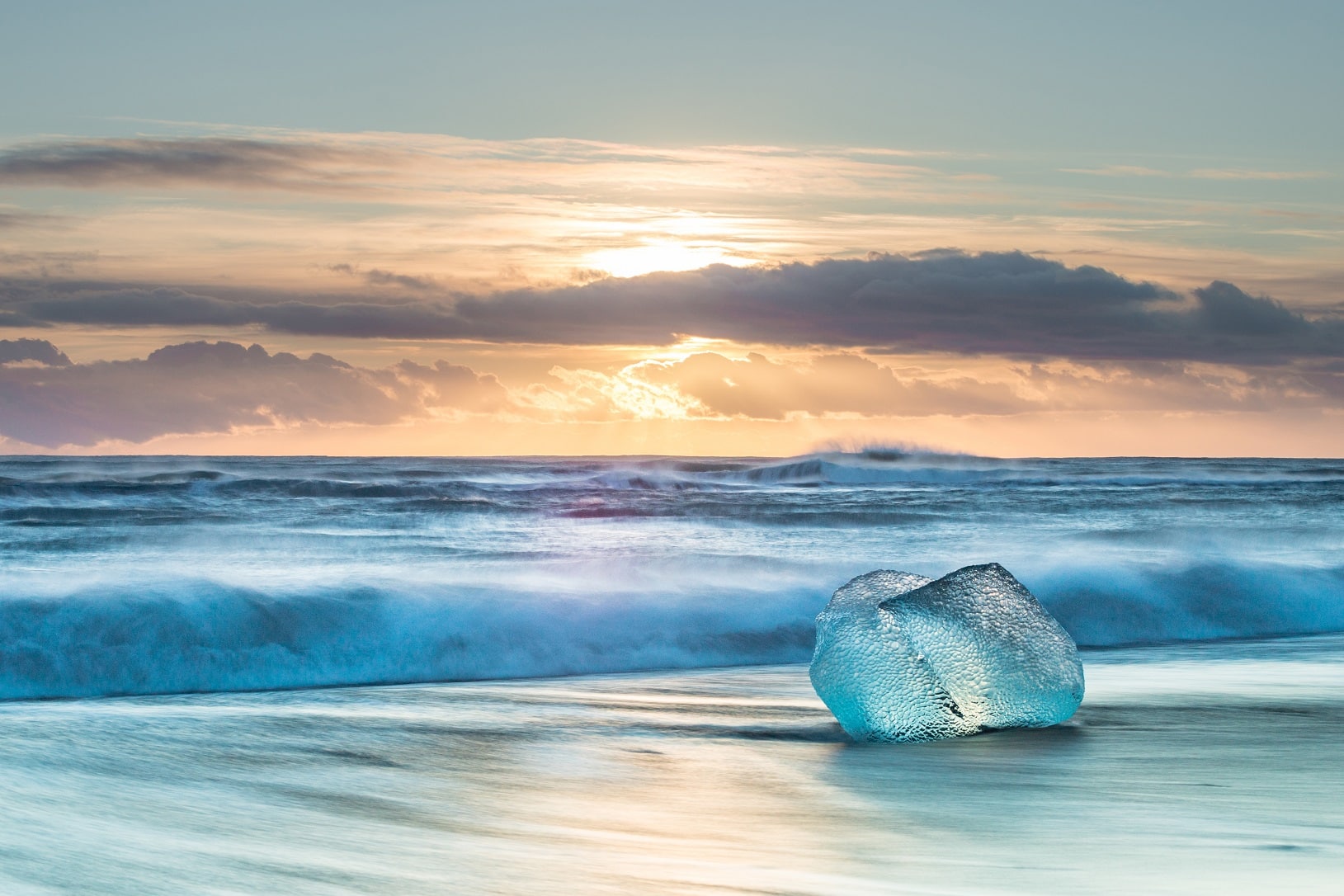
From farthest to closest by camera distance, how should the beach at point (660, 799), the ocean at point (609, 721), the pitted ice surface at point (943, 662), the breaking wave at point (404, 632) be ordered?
the breaking wave at point (404, 632)
the pitted ice surface at point (943, 662)
the ocean at point (609, 721)
the beach at point (660, 799)

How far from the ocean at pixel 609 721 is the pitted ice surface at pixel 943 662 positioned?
125 millimetres

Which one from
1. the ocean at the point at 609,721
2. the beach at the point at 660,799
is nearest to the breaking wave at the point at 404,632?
the ocean at the point at 609,721

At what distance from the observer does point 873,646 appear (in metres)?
4.55

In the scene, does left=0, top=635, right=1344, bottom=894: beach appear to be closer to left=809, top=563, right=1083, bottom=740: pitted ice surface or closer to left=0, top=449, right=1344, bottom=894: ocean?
left=0, top=449, right=1344, bottom=894: ocean

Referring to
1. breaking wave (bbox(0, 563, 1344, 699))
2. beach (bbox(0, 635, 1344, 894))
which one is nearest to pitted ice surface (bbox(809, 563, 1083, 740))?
beach (bbox(0, 635, 1344, 894))

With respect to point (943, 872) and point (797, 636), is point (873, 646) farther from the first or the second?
point (797, 636)

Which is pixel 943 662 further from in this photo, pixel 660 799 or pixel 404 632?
pixel 404 632

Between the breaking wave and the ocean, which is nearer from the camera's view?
the ocean

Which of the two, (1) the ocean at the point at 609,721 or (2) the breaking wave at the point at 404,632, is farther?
(2) the breaking wave at the point at 404,632

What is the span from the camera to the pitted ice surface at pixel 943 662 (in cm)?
451

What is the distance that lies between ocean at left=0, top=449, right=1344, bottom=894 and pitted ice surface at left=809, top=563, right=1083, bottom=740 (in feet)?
0.41

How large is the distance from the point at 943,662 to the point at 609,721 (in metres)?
1.44

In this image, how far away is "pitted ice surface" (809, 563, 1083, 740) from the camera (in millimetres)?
4512

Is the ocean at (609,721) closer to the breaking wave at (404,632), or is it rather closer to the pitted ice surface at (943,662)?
the breaking wave at (404,632)
